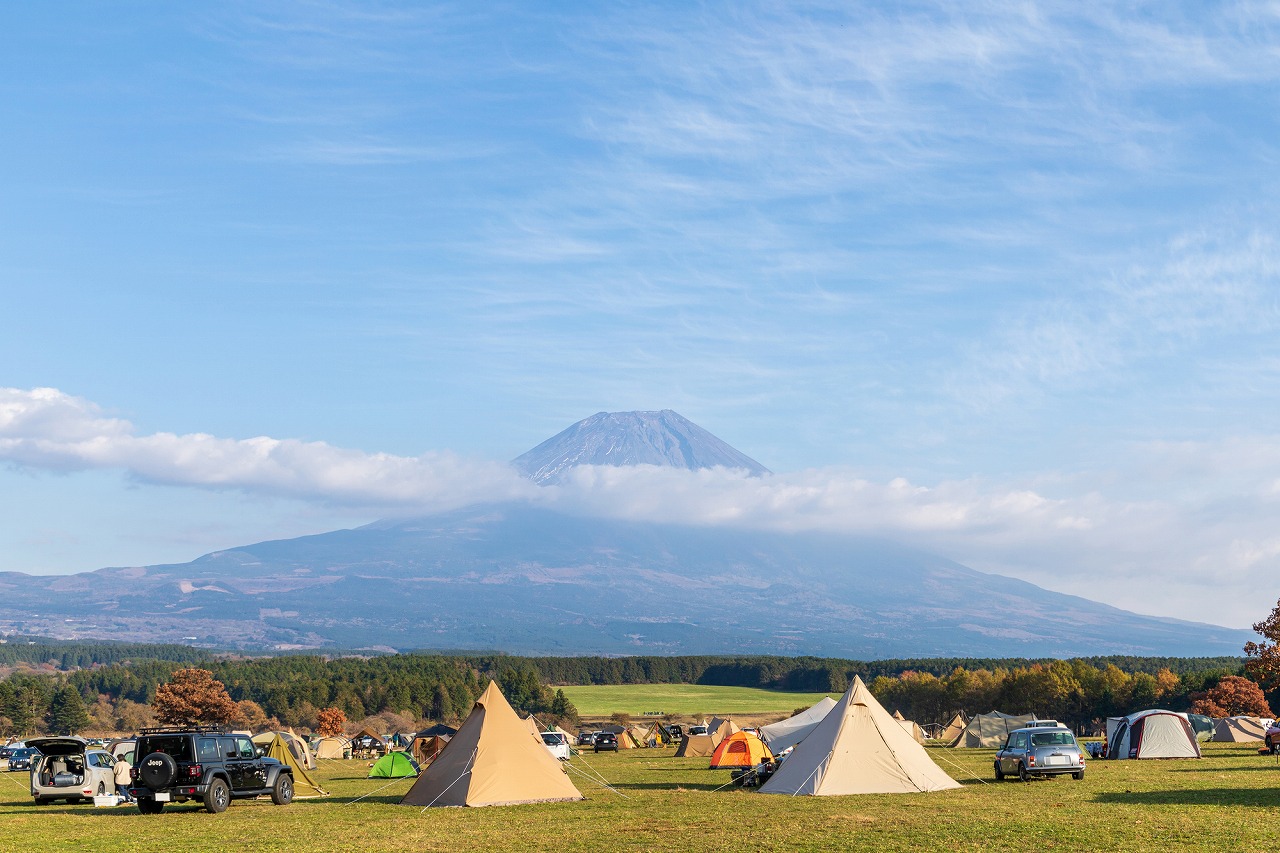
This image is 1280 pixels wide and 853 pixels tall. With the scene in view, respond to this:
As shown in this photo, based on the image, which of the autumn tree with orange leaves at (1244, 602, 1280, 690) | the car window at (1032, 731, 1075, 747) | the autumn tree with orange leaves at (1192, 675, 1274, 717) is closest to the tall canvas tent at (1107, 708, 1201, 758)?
the autumn tree with orange leaves at (1244, 602, 1280, 690)

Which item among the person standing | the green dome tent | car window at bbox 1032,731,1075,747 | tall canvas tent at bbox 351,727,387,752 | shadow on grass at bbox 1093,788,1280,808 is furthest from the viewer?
tall canvas tent at bbox 351,727,387,752

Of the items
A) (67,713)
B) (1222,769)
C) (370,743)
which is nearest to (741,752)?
(1222,769)

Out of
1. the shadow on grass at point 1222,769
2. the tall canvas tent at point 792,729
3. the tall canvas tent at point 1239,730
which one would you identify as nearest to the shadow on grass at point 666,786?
the tall canvas tent at point 792,729

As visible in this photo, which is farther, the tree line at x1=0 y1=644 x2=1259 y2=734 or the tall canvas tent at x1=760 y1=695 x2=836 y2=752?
the tree line at x1=0 y1=644 x2=1259 y2=734

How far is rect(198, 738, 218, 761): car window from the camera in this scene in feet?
85.9

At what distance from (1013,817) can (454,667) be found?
12945 centimetres

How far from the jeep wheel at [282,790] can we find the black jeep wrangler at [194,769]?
0.42 m

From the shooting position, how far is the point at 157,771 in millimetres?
25531

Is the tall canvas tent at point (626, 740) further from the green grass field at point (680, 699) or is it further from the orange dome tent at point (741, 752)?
the green grass field at point (680, 699)

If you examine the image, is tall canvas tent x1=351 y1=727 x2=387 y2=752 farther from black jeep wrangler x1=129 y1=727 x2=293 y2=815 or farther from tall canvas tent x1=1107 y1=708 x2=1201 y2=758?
black jeep wrangler x1=129 y1=727 x2=293 y2=815

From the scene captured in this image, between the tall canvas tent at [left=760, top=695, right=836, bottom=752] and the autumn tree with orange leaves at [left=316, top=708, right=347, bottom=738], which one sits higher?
the tall canvas tent at [left=760, top=695, right=836, bottom=752]

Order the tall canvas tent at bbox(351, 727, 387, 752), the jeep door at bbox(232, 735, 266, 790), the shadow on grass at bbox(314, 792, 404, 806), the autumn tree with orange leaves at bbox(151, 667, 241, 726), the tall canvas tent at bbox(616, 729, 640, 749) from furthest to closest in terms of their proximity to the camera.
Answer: the autumn tree with orange leaves at bbox(151, 667, 241, 726), the tall canvas tent at bbox(616, 729, 640, 749), the tall canvas tent at bbox(351, 727, 387, 752), the shadow on grass at bbox(314, 792, 404, 806), the jeep door at bbox(232, 735, 266, 790)

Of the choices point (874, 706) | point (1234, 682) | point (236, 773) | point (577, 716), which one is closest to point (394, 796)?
point (236, 773)

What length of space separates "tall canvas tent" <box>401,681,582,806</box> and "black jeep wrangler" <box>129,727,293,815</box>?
12.0 ft
